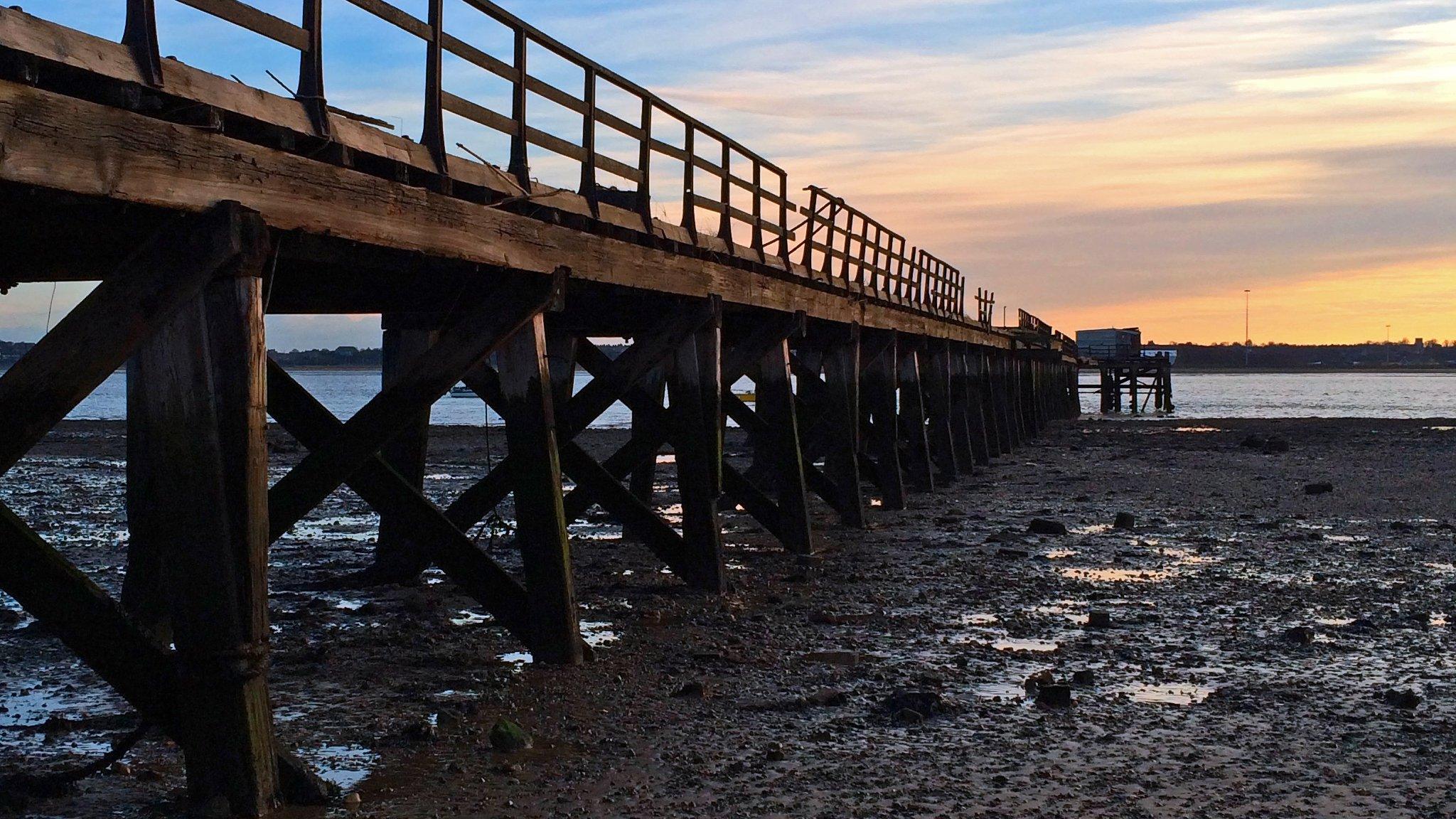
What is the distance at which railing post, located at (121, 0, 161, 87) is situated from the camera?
466 centimetres

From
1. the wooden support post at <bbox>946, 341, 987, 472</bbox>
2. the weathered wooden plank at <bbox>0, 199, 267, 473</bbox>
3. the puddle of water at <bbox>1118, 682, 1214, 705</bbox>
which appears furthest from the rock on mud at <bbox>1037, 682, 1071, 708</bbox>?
the wooden support post at <bbox>946, 341, 987, 472</bbox>

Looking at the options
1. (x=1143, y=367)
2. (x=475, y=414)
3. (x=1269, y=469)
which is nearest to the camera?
(x=1269, y=469)

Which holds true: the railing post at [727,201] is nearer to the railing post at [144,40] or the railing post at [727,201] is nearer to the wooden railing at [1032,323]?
the railing post at [144,40]

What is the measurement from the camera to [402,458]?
10.4m

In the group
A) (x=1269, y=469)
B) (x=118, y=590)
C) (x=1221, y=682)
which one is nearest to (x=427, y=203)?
(x=1221, y=682)

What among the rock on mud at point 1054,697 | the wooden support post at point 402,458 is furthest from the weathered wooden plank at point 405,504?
the rock on mud at point 1054,697

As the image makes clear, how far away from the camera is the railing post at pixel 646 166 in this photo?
9820 mm

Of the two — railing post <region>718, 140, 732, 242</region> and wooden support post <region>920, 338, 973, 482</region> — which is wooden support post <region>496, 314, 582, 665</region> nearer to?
railing post <region>718, 140, 732, 242</region>

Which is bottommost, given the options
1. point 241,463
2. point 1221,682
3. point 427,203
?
point 1221,682

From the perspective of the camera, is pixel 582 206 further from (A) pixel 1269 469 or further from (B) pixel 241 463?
(A) pixel 1269 469

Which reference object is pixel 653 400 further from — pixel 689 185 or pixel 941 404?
pixel 941 404

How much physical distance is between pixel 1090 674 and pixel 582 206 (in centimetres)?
395

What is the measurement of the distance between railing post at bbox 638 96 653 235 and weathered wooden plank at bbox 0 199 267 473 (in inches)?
200

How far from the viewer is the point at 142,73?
15.3 feet
